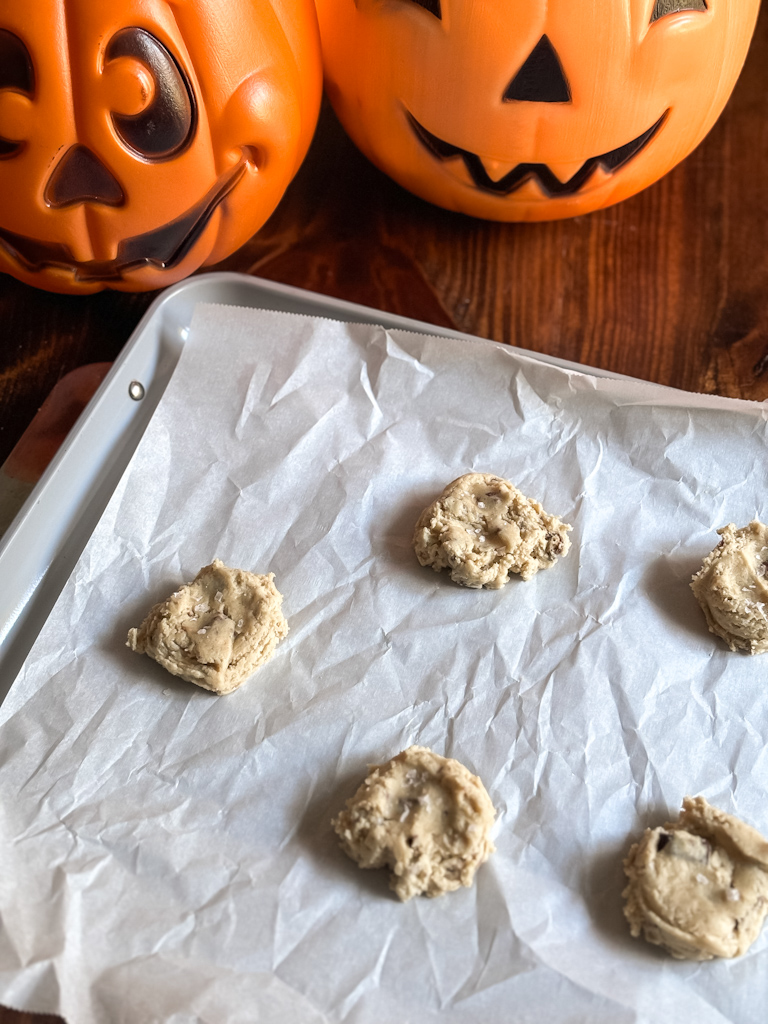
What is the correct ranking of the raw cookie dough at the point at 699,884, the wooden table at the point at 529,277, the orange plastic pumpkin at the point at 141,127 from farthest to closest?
the wooden table at the point at 529,277
the orange plastic pumpkin at the point at 141,127
the raw cookie dough at the point at 699,884

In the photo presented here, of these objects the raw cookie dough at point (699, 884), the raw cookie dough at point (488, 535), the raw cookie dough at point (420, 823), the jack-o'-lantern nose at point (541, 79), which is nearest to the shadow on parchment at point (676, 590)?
the raw cookie dough at point (488, 535)

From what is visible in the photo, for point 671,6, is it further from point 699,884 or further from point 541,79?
point 699,884

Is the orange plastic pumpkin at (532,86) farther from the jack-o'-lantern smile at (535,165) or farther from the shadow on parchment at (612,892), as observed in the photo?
the shadow on parchment at (612,892)

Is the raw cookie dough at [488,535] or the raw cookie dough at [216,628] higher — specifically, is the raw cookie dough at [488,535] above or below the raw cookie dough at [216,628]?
above

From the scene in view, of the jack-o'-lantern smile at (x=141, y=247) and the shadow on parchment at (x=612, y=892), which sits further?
the jack-o'-lantern smile at (x=141, y=247)

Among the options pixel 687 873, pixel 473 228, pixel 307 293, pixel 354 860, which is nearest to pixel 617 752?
pixel 687 873

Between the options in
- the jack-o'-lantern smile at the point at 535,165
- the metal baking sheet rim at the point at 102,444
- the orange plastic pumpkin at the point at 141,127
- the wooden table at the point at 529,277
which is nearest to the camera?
the orange plastic pumpkin at the point at 141,127

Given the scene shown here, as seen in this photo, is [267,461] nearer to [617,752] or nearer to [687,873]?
[617,752]

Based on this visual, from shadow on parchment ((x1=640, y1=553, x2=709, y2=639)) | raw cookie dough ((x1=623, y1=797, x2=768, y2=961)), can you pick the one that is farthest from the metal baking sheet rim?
raw cookie dough ((x1=623, y1=797, x2=768, y2=961))
